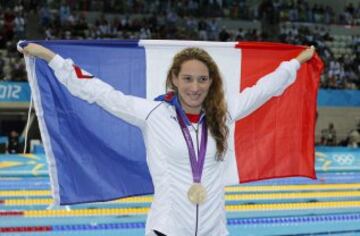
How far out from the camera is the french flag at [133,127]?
11.5 feet

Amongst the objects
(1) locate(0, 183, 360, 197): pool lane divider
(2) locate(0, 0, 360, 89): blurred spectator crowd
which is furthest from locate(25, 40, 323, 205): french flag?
Result: (2) locate(0, 0, 360, 89): blurred spectator crowd

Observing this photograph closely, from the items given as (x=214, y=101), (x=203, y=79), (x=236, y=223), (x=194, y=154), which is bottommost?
(x=236, y=223)

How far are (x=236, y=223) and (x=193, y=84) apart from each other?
4.00 meters

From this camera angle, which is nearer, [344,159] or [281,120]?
[281,120]

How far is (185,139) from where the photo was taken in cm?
244

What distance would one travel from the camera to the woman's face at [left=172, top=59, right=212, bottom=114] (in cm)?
251

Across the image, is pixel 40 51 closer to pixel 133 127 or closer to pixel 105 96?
pixel 105 96

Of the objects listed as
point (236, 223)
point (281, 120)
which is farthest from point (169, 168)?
point (236, 223)

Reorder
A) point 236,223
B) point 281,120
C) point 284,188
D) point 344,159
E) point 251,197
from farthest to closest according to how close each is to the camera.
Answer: point 344,159
point 284,188
point 251,197
point 236,223
point 281,120

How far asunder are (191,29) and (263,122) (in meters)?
15.7

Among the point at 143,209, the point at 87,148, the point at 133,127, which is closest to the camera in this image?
the point at 87,148

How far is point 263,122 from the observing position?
4.07 metres

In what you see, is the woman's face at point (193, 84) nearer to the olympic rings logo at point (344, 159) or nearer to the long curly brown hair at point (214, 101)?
the long curly brown hair at point (214, 101)

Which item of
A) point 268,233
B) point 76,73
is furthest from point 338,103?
point 76,73
